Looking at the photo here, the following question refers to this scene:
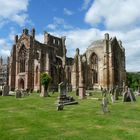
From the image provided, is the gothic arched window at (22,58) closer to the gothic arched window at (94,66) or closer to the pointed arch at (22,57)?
the pointed arch at (22,57)

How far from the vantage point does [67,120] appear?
14.7 metres

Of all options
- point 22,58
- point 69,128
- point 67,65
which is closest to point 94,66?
point 67,65

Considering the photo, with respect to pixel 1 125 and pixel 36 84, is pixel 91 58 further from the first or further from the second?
pixel 1 125

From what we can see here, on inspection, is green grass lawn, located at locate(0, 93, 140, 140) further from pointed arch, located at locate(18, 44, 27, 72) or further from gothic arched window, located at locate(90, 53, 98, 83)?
pointed arch, located at locate(18, 44, 27, 72)

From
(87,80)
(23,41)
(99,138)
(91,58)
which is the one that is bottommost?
(99,138)

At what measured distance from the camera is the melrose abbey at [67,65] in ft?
205

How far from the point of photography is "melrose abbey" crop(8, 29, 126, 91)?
205ft

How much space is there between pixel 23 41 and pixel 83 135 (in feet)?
195

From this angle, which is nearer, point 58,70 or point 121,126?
point 121,126

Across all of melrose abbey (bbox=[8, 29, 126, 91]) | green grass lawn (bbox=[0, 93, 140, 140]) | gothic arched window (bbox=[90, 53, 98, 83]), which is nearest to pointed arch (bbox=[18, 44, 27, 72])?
melrose abbey (bbox=[8, 29, 126, 91])

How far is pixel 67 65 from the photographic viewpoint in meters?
67.0

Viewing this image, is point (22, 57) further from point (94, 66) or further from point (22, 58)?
point (94, 66)

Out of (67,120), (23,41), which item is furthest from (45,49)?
(67,120)

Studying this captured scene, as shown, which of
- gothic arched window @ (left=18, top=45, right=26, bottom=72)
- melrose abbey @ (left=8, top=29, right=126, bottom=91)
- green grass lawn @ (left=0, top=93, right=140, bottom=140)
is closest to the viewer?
green grass lawn @ (left=0, top=93, right=140, bottom=140)
